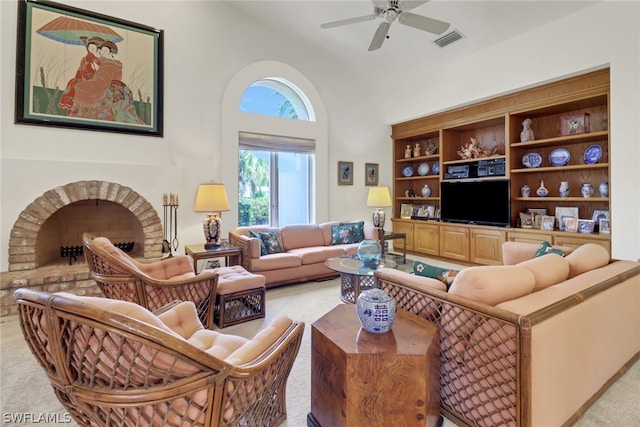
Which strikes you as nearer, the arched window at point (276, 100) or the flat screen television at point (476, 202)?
the flat screen television at point (476, 202)

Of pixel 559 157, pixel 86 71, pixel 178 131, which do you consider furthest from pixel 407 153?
pixel 86 71

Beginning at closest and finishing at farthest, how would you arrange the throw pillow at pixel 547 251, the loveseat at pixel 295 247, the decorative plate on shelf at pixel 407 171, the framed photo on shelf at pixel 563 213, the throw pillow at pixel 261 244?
the throw pillow at pixel 547 251 → the loveseat at pixel 295 247 → the throw pillow at pixel 261 244 → the framed photo on shelf at pixel 563 213 → the decorative plate on shelf at pixel 407 171

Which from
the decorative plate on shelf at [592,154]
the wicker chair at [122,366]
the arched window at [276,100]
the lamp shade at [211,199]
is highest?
the arched window at [276,100]

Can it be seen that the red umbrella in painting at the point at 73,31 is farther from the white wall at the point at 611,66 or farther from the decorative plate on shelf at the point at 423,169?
the decorative plate on shelf at the point at 423,169

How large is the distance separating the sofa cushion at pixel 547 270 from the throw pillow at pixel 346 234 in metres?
3.24

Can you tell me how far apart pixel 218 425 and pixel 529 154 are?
5.32 metres

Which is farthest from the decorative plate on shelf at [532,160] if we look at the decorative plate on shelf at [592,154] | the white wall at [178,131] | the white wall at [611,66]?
the white wall at [178,131]

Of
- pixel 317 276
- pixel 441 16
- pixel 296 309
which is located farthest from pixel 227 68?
pixel 296 309

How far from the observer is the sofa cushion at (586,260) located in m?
2.04

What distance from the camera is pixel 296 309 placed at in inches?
129

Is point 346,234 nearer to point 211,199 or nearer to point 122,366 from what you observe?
point 211,199

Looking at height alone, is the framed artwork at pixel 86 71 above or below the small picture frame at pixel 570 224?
above

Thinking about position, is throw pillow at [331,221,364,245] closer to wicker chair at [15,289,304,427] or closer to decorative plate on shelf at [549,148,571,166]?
decorative plate on shelf at [549,148,571,166]

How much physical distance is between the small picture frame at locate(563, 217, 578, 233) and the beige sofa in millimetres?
2496
